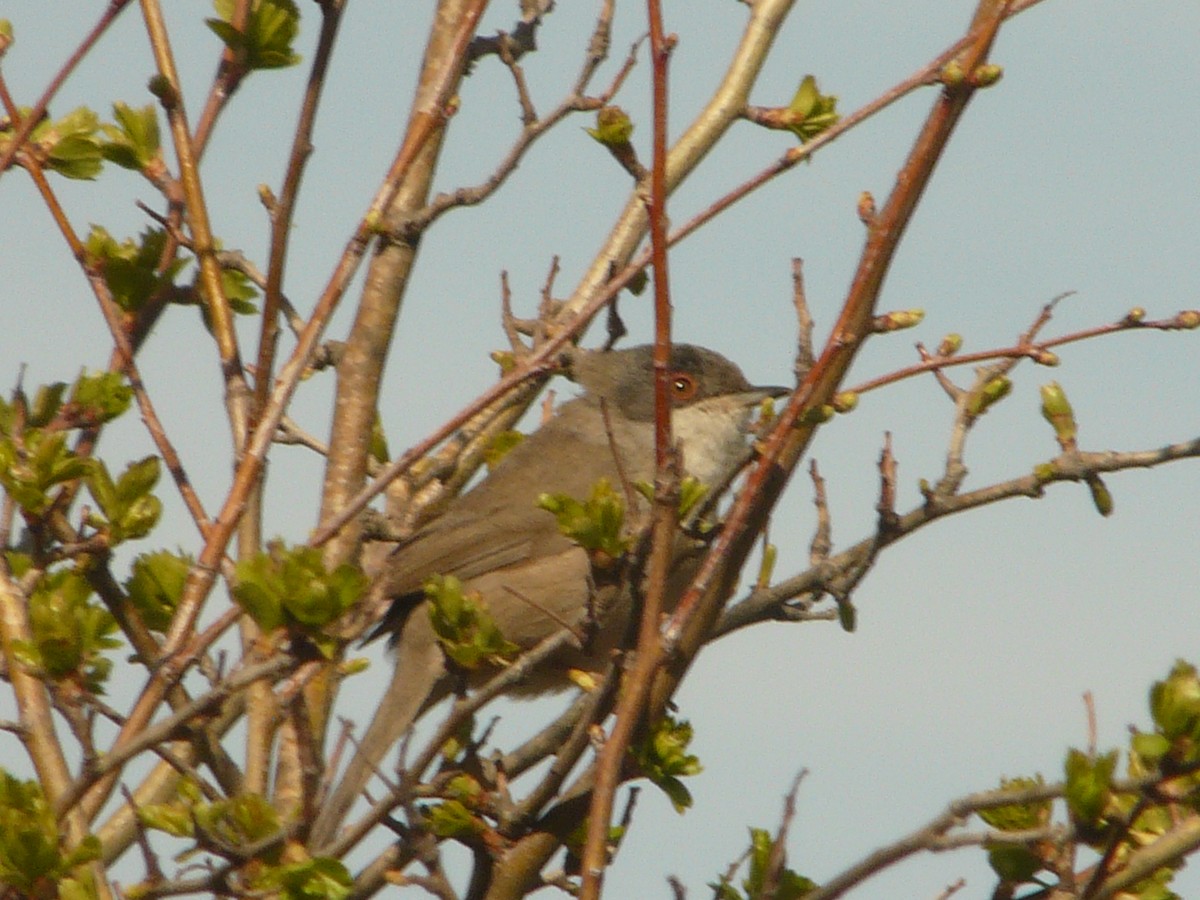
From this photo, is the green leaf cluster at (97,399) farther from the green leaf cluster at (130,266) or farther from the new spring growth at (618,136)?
the new spring growth at (618,136)

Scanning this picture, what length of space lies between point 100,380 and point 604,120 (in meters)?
1.25

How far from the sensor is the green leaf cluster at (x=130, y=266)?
4125 millimetres

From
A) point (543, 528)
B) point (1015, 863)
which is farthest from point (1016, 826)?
point (543, 528)

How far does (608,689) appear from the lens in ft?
10.5

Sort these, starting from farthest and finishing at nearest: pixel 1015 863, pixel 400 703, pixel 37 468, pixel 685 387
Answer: pixel 685 387, pixel 400 703, pixel 37 468, pixel 1015 863

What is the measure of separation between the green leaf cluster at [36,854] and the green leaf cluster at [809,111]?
245 centimetres

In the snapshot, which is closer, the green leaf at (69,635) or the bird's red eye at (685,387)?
the green leaf at (69,635)

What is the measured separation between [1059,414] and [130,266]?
7.30 feet

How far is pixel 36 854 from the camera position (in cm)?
293

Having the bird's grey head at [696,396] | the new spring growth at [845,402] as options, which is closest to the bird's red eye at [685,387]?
the bird's grey head at [696,396]

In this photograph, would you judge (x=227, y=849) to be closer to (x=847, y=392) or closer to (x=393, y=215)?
(x=847, y=392)

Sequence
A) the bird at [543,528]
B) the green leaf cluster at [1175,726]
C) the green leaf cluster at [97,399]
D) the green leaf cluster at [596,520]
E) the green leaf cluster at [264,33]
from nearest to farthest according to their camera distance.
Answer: the green leaf cluster at [1175,726] < the green leaf cluster at [596,520] < the green leaf cluster at [97,399] < the green leaf cluster at [264,33] < the bird at [543,528]

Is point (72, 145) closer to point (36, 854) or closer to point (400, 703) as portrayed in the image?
point (36, 854)

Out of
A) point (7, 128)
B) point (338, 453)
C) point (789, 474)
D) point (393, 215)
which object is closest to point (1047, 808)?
→ point (789, 474)
